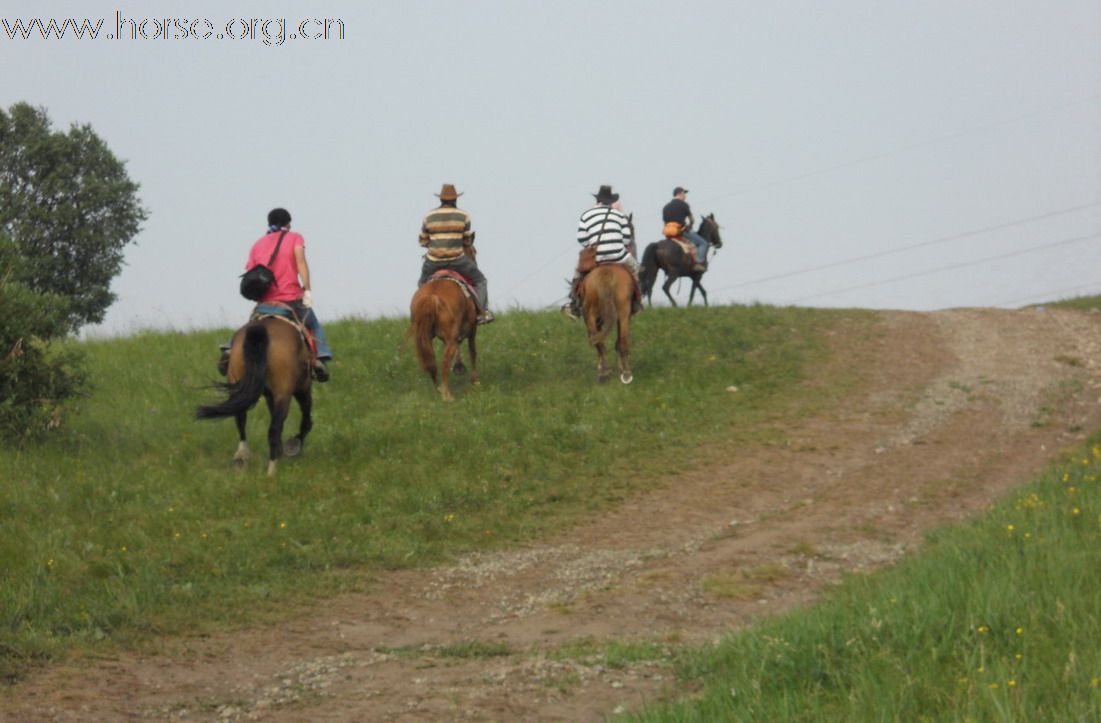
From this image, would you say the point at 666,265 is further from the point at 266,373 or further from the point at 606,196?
the point at 266,373

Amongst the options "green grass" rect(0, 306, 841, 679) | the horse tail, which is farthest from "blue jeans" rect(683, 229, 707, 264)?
the horse tail

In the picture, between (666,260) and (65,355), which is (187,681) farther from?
(666,260)

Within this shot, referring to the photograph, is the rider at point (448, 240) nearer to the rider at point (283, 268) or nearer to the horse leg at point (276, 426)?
the rider at point (283, 268)

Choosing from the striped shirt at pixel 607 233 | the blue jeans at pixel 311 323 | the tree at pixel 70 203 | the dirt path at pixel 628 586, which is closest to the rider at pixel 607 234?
the striped shirt at pixel 607 233

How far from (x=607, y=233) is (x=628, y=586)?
9566mm

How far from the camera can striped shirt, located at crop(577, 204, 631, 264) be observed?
778 inches

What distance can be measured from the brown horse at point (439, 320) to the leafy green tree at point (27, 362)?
171 inches

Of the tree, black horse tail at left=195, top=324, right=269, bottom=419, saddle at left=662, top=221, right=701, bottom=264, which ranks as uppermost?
the tree

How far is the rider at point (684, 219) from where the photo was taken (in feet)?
93.1

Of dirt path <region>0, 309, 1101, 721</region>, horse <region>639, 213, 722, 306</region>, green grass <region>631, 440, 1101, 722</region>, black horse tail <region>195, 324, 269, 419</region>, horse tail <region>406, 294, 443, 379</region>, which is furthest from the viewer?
A: horse <region>639, 213, 722, 306</region>

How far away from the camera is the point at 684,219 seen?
28484 millimetres

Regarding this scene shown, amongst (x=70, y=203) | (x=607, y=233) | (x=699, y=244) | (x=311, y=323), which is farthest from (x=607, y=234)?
(x=70, y=203)

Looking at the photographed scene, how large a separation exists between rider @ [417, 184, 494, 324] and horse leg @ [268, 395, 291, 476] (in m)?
4.76

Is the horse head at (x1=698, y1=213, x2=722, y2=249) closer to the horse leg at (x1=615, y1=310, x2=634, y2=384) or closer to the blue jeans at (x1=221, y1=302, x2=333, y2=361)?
the horse leg at (x1=615, y1=310, x2=634, y2=384)
